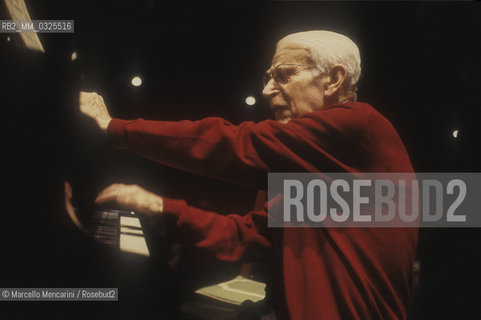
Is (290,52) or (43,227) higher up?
(290,52)

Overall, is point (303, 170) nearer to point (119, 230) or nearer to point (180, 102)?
point (180, 102)

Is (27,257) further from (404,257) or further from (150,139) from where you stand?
(404,257)

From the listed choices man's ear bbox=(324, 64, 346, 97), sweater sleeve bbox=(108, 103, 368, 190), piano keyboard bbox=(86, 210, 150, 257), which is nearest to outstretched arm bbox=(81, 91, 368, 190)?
sweater sleeve bbox=(108, 103, 368, 190)

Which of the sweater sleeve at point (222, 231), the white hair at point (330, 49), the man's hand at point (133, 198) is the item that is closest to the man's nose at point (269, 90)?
the white hair at point (330, 49)

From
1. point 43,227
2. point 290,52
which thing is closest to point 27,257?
point 43,227

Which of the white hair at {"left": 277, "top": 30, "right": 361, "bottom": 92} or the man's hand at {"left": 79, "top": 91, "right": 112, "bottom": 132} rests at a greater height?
the white hair at {"left": 277, "top": 30, "right": 361, "bottom": 92}

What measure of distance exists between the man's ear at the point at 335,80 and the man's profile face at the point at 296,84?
0.06 ft

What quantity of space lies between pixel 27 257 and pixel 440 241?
4.75 feet

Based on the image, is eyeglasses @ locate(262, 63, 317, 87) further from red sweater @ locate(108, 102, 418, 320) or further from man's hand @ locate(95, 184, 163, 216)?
man's hand @ locate(95, 184, 163, 216)

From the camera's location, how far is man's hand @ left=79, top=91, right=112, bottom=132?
4.00 ft

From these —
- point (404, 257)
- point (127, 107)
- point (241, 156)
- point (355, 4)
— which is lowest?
point (404, 257)

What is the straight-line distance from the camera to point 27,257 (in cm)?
126

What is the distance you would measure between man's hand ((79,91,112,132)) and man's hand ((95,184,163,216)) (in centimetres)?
20

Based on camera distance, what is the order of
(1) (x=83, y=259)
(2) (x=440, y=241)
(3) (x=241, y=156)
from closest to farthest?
(3) (x=241, y=156), (1) (x=83, y=259), (2) (x=440, y=241)
